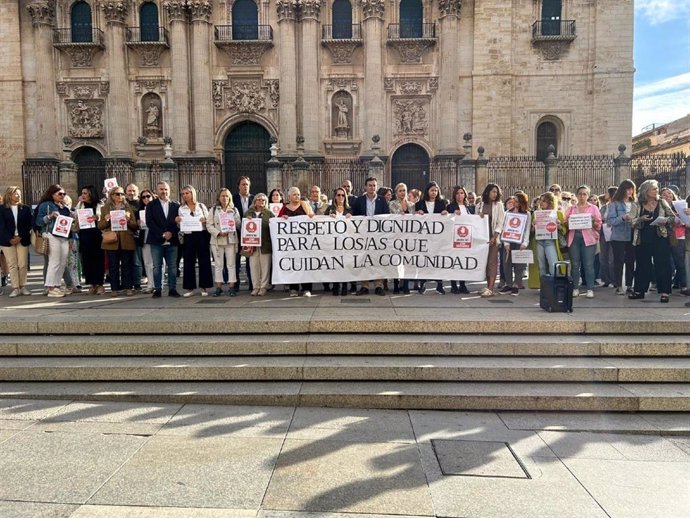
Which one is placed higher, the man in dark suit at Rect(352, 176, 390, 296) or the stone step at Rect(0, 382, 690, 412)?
the man in dark suit at Rect(352, 176, 390, 296)

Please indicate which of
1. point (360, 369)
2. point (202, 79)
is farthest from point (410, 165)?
point (360, 369)

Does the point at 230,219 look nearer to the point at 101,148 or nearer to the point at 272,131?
the point at 272,131

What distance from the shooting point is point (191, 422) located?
5184 millimetres

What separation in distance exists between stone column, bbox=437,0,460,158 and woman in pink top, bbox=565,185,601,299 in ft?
55.6

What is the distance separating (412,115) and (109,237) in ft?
66.9

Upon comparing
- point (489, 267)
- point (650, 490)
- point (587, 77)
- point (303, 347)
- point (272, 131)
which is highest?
point (587, 77)

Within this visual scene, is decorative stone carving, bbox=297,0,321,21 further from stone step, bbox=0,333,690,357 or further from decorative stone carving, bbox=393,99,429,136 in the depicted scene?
stone step, bbox=0,333,690,357

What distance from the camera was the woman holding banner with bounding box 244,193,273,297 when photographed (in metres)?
9.59

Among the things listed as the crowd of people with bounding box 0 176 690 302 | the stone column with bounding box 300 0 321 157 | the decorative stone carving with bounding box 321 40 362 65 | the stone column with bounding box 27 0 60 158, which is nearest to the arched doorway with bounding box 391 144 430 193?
the stone column with bounding box 300 0 321 157

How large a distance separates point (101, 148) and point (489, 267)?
80.3 feet

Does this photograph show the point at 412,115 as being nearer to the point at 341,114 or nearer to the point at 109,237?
the point at 341,114

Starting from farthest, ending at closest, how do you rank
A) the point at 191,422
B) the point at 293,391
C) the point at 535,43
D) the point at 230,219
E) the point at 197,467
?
1. the point at 535,43
2. the point at 230,219
3. the point at 293,391
4. the point at 191,422
5. the point at 197,467

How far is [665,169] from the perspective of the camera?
24.2m

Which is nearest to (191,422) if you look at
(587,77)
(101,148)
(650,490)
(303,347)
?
(303,347)
